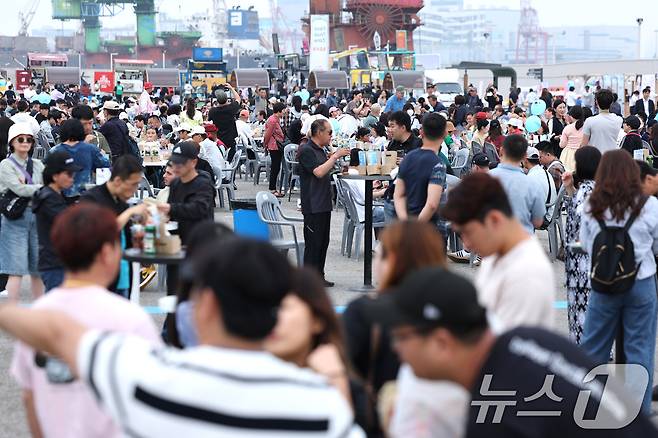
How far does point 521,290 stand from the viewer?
369 centimetres

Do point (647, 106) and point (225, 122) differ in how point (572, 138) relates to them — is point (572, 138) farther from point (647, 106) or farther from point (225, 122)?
point (647, 106)

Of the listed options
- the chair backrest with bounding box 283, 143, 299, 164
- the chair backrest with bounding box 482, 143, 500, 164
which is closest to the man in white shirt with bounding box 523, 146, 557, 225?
the chair backrest with bounding box 482, 143, 500, 164

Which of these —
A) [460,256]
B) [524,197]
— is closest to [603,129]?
[460,256]

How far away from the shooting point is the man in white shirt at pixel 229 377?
2.28 m

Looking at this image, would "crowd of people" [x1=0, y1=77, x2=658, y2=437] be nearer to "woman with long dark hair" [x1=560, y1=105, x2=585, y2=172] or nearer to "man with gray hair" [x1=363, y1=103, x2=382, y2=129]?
"woman with long dark hair" [x1=560, y1=105, x2=585, y2=172]

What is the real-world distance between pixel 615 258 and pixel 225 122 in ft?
45.2

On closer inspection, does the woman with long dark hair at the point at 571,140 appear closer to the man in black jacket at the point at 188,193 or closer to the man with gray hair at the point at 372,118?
the man with gray hair at the point at 372,118

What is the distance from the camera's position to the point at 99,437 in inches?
134

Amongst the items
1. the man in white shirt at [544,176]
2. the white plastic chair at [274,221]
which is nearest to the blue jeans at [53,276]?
the white plastic chair at [274,221]

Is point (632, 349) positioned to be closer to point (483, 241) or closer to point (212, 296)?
point (483, 241)

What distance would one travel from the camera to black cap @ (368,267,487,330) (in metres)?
2.51

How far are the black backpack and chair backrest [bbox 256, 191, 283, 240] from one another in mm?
5241

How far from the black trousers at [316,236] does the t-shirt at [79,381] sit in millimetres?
6900

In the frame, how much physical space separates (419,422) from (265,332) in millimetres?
739
